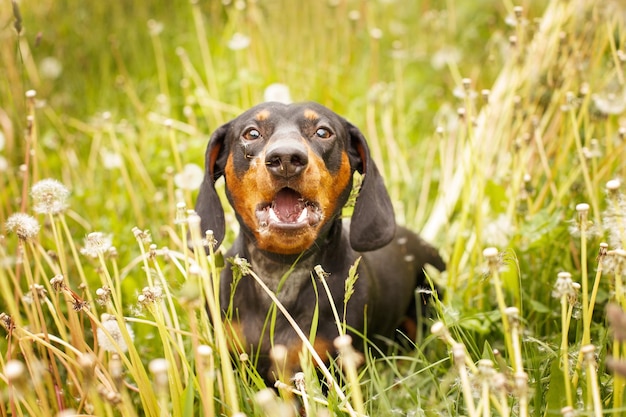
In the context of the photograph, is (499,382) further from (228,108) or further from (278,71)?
(278,71)

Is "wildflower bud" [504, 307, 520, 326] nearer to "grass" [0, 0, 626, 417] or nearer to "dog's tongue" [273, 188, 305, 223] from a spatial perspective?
"grass" [0, 0, 626, 417]

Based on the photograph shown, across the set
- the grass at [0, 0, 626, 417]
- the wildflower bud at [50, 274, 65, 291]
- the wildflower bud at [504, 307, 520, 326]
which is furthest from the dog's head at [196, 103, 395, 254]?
the wildflower bud at [504, 307, 520, 326]

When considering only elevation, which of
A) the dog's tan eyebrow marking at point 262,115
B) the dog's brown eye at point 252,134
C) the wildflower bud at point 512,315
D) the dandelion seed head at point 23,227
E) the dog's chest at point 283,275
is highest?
the dog's tan eyebrow marking at point 262,115

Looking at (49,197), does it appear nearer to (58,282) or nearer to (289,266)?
(58,282)

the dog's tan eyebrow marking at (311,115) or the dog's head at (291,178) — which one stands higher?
the dog's tan eyebrow marking at (311,115)

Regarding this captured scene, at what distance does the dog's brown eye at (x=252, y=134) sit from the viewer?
8.22 feet

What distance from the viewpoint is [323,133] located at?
2.53m

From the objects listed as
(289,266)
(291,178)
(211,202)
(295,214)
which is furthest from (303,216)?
(211,202)

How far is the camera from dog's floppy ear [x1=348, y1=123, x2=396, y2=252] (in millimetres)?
2529

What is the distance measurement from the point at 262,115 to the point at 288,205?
1.17 ft

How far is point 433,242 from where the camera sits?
149 inches

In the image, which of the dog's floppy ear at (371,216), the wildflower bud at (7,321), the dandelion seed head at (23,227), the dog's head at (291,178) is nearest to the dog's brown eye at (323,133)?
the dog's head at (291,178)

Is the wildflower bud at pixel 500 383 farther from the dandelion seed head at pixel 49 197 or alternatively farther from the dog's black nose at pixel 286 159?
the dandelion seed head at pixel 49 197

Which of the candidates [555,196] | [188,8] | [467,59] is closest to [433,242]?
[555,196]
